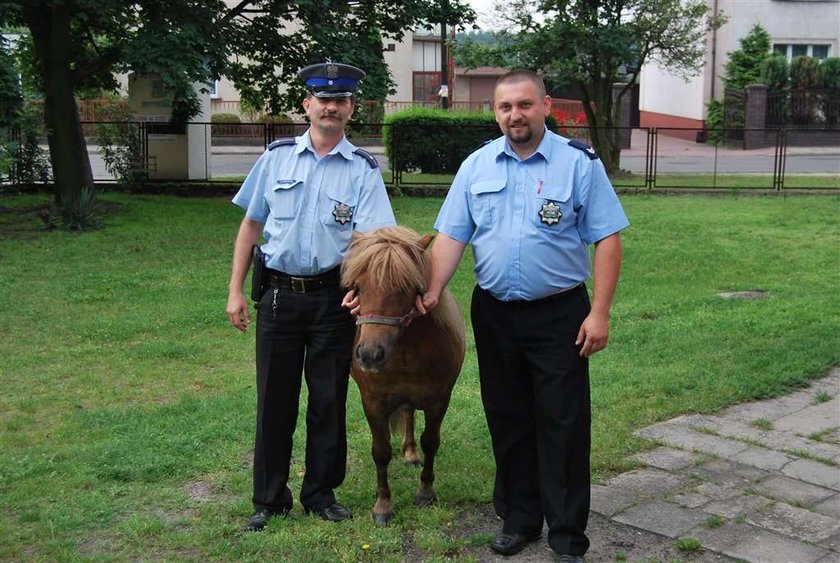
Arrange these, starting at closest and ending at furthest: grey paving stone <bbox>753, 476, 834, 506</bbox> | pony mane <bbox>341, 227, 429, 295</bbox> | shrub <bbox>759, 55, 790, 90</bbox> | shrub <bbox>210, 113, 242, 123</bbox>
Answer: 1. pony mane <bbox>341, 227, 429, 295</bbox>
2. grey paving stone <bbox>753, 476, 834, 506</bbox>
3. shrub <bbox>759, 55, 790, 90</bbox>
4. shrub <bbox>210, 113, 242, 123</bbox>

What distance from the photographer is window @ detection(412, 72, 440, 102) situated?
5009cm

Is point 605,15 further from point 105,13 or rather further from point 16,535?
point 16,535

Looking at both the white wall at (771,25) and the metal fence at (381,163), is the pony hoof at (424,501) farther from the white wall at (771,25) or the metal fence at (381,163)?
the white wall at (771,25)

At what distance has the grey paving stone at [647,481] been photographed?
5074 mm

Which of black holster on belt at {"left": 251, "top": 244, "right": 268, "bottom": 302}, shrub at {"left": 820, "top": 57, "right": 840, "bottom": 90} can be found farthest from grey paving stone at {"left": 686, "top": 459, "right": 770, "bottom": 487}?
shrub at {"left": 820, "top": 57, "right": 840, "bottom": 90}

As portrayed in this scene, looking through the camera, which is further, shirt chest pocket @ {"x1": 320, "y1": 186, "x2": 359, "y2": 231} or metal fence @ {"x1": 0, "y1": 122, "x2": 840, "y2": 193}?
metal fence @ {"x1": 0, "y1": 122, "x2": 840, "y2": 193}

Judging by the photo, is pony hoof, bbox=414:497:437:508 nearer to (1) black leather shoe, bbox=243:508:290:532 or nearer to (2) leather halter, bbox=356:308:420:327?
(1) black leather shoe, bbox=243:508:290:532

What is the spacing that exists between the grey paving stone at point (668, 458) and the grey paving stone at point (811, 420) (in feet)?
2.87

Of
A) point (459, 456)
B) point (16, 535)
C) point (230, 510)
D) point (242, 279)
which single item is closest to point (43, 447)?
point (16, 535)

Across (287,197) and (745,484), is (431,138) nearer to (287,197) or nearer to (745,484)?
(745,484)

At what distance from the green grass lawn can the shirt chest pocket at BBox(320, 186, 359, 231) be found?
1.46m

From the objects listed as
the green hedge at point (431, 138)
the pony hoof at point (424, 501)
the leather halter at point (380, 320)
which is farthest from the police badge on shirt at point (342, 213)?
the green hedge at point (431, 138)

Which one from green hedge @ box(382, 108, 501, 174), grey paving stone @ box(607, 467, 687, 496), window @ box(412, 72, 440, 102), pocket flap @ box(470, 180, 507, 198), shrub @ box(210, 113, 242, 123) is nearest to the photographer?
pocket flap @ box(470, 180, 507, 198)

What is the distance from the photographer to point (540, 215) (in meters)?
3.96
